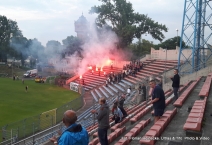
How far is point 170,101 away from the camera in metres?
10.7

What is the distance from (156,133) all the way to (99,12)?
1713 inches

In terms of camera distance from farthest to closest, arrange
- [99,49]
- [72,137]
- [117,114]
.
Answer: [99,49]
[117,114]
[72,137]

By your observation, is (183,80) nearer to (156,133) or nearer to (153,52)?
(156,133)

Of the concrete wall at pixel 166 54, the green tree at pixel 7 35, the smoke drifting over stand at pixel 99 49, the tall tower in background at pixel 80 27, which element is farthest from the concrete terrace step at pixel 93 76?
the green tree at pixel 7 35

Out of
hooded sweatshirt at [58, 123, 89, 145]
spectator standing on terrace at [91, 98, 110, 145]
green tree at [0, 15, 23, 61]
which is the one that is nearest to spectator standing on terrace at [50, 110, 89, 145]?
hooded sweatshirt at [58, 123, 89, 145]

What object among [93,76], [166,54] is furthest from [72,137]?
[93,76]

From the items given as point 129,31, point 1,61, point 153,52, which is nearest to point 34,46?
point 1,61

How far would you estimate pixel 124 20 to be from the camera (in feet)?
158

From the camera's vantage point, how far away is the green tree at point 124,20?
152 feet

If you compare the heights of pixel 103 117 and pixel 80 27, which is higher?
pixel 80 27

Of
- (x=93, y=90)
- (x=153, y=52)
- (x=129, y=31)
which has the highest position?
(x=129, y=31)

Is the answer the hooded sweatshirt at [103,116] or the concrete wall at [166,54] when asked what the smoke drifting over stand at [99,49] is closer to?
the concrete wall at [166,54]

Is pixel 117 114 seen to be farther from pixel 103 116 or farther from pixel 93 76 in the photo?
pixel 93 76

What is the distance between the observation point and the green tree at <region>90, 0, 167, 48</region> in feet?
152
